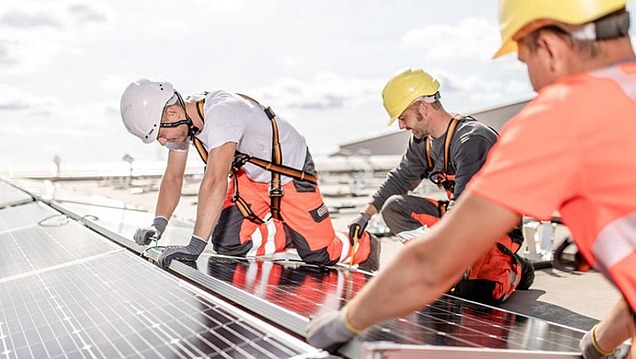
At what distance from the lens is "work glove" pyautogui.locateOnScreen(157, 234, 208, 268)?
273 centimetres

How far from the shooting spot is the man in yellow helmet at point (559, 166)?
1.07 m

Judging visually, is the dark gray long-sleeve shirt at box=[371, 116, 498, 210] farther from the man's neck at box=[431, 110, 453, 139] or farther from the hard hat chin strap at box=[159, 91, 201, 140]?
the hard hat chin strap at box=[159, 91, 201, 140]

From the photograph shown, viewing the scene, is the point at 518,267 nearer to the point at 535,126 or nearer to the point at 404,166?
the point at 404,166

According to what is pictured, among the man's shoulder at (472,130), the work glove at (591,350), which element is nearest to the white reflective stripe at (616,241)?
the work glove at (591,350)

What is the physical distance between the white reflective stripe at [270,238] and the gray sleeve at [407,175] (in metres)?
0.88

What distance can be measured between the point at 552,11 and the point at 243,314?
3.90 ft

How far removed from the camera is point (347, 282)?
9.10ft

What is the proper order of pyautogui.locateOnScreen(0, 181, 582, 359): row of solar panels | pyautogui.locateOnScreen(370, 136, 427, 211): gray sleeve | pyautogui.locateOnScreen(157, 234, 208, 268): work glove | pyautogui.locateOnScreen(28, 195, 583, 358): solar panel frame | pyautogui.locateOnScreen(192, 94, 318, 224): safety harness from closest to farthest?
pyautogui.locateOnScreen(28, 195, 583, 358): solar panel frame, pyautogui.locateOnScreen(0, 181, 582, 359): row of solar panels, pyautogui.locateOnScreen(157, 234, 208, 268): work glove, pyautogui.locateOnScreen(192, 94, 318, 224): safety harness, pyautogui.locateOnScreen(370, 136, 427, 211): gray sleeve

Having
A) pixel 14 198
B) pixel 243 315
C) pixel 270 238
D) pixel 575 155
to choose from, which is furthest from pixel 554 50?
pixel 14 198

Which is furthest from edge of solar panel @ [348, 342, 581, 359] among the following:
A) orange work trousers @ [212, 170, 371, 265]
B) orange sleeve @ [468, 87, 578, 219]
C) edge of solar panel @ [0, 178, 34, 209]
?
edge of solar panel @ [0, 178, 34, 209]

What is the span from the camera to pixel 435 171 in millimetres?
4238

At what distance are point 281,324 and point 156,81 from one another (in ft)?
7.61

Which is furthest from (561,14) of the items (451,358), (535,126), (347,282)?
(347,282)

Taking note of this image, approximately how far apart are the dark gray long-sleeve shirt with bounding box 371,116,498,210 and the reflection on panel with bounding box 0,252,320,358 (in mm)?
2037
